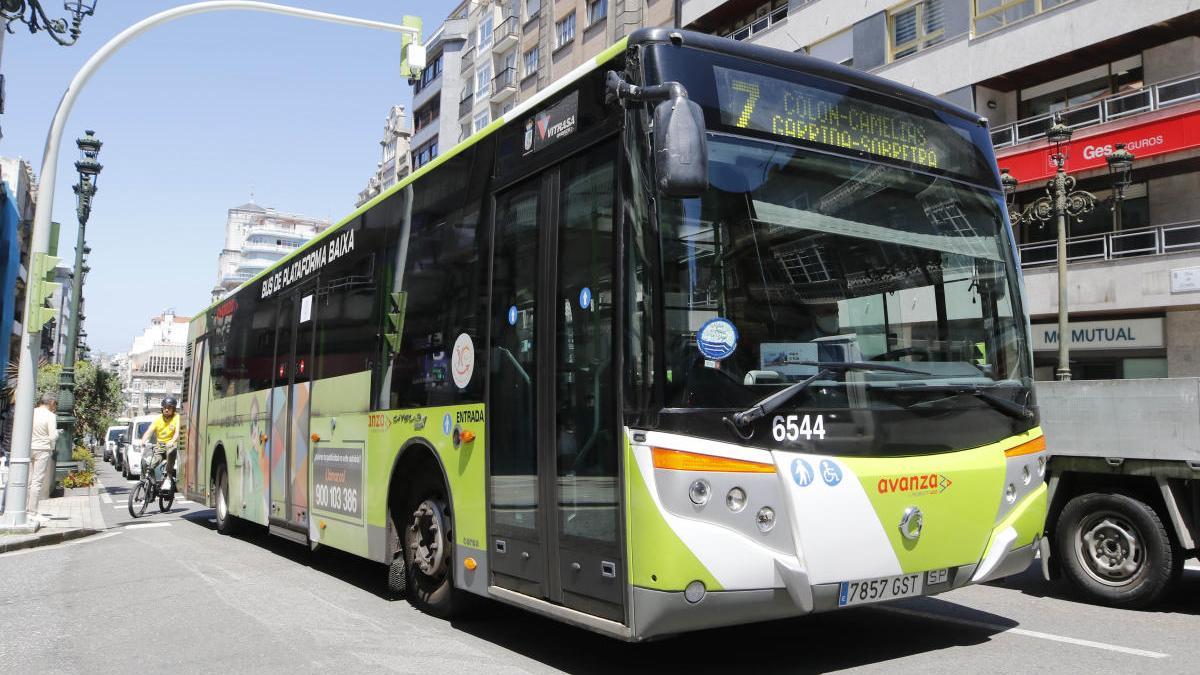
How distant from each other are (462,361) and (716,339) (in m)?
2.35

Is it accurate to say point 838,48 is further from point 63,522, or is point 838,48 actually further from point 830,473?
point 830,473

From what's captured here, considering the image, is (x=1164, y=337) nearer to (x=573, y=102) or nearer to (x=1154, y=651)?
(x=1154, y=651)

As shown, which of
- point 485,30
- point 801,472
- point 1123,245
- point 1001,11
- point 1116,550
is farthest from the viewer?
point 485,30

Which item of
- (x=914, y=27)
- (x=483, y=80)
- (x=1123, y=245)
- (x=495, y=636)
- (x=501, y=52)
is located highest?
Answer: (x=501, y=52)

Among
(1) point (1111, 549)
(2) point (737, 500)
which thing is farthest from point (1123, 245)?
(2) point (737, 500)

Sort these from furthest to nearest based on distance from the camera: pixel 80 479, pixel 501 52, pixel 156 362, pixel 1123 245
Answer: pixel 156 362, pixel 501 52, pixel 80 479, pixel 1123 245

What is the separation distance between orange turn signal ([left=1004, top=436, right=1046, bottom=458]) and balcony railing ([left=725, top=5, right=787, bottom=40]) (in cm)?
2729

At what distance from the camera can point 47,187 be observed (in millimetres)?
12891

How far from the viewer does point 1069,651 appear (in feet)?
18.4

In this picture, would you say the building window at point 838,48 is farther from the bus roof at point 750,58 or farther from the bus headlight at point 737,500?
the bus headlight at point 737,500

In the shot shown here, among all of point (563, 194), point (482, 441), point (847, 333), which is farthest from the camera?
point (482, 441)

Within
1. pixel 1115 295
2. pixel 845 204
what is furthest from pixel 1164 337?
pixel 845 204

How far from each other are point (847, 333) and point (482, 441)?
94.4 inches

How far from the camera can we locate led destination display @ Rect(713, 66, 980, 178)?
4.93 metres
